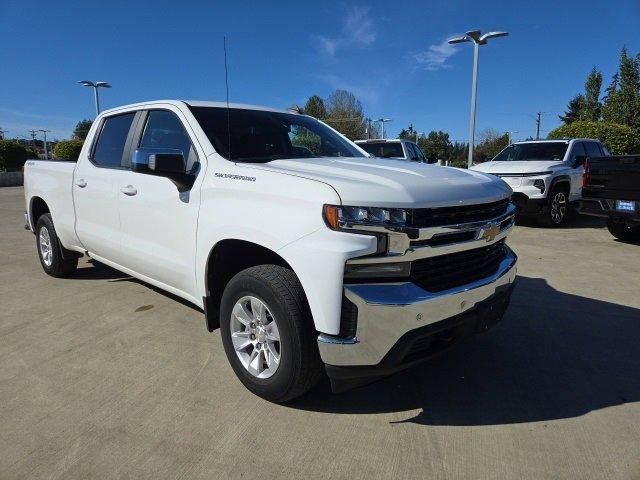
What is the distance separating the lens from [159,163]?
2.83m

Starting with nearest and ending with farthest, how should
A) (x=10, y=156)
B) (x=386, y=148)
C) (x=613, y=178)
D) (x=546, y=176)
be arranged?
1. (x=613, y=178)
2. (x=546, y=176)
3. (x=386, y=148)
4. (x=10, y=156)

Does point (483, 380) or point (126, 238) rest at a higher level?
point (126, 238)

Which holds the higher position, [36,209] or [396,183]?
[396,183]

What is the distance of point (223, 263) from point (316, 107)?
38852mm

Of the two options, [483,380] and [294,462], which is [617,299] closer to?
[483,380]

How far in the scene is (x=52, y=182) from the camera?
4.96m

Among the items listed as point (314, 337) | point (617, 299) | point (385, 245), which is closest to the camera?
point (385, 245)

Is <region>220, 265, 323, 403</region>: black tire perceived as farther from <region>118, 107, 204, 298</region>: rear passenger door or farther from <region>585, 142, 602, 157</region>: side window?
<region>585, 142, 602, 157</region>: side window

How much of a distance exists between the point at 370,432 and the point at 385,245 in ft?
3.46

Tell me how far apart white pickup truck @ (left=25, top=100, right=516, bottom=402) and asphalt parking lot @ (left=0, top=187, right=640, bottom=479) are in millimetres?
330

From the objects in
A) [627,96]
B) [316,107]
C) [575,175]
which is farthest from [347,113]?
[575,175]

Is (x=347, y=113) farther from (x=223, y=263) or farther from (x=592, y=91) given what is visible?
(x=223, y=263)

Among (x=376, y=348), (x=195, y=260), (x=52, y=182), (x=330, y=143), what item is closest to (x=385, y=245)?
(x=376, y=348)

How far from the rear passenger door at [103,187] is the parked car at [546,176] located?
7.48 m
